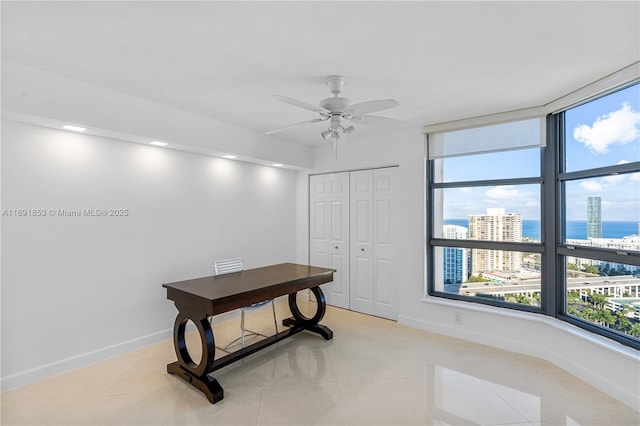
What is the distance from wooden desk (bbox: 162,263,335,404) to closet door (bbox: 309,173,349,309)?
4.15 ft

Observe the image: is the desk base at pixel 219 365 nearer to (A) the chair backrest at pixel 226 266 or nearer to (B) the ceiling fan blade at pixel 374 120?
(A) the chair backrest at pixel 226 266

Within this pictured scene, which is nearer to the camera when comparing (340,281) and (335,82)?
(335,82)

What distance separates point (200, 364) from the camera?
250 centimetres

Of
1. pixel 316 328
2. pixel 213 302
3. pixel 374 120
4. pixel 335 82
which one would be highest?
pixel 335 82

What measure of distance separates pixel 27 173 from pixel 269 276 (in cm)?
224

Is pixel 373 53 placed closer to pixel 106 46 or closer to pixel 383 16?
pixel 383 16

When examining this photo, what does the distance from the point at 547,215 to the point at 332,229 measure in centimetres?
269

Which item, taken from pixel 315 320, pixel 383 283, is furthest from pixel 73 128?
pixel 383 283

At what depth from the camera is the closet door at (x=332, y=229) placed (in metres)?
4.68

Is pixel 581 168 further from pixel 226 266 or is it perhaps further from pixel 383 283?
pixel 226 266

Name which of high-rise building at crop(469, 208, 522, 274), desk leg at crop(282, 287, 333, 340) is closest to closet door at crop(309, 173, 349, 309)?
desk leg at crop(282, 287, 333, 340)

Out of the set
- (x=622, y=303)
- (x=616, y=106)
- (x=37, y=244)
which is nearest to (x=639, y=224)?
(x=622, y=303)

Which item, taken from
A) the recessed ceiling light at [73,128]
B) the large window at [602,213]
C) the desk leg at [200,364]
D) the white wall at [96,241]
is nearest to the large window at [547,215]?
→ the large window at [602,213]

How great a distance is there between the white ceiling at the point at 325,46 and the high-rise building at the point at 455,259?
1520 millimetres
